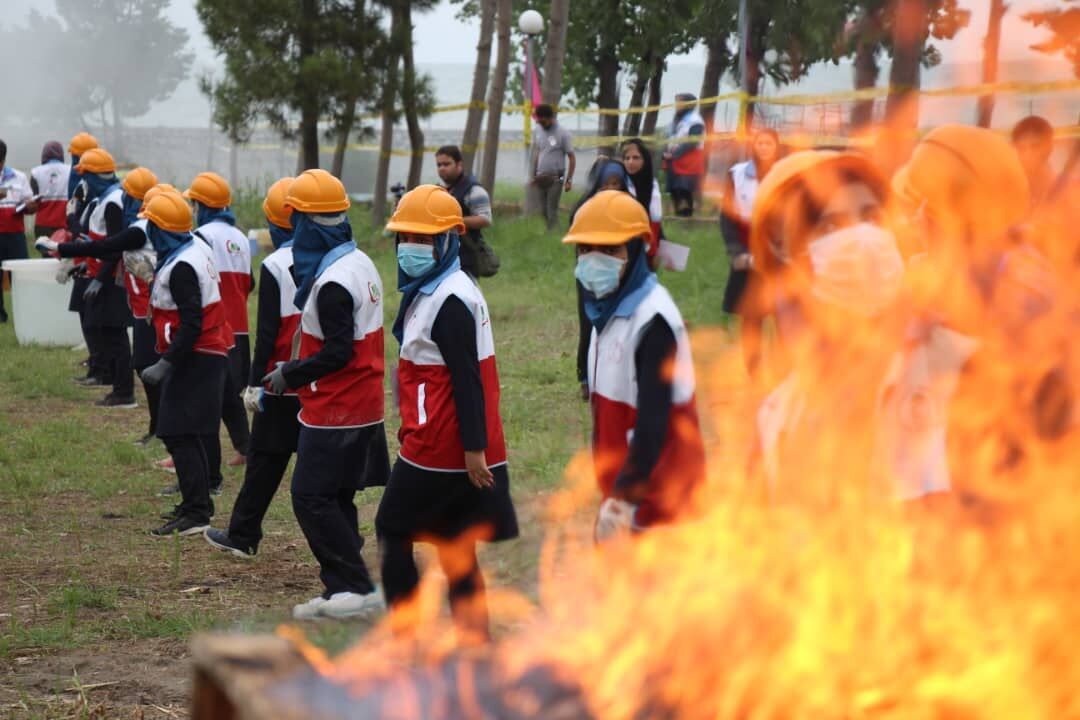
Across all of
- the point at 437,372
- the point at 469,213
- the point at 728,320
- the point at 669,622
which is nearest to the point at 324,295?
the point at 437,372

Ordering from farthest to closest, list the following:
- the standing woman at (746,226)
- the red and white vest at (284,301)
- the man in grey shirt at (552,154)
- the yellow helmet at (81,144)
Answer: the man in grey shirt at (552,154) → the yellow helmet at (81,144) → the standing woman at (746,226) → the red and white vest at (284,301)

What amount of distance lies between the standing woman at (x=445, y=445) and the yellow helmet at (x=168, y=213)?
9.99 feet

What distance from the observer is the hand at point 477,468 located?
17.7ft

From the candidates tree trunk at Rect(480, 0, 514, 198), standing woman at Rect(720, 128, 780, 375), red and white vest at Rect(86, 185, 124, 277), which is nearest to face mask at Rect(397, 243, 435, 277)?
standing woman at Rect(720, 128, 780, 375)

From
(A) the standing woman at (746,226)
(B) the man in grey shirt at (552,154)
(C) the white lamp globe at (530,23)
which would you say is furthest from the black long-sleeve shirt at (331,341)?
(C) the white lamp globe at (530,23)

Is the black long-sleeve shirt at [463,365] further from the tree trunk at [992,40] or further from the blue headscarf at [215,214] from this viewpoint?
the blue headscarf at [215,214]

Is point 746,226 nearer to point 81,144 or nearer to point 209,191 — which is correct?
point 209,191

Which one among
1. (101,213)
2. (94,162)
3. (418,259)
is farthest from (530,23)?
(418,259)

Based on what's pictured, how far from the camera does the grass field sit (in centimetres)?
576

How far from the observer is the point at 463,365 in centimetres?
543

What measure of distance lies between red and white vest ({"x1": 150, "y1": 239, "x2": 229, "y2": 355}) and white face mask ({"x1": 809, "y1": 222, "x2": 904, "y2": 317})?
5348 mm

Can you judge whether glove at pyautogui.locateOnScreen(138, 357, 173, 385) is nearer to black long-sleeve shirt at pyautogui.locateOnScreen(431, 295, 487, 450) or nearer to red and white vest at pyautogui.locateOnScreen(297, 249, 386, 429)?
red and white vest at pyautogui.locateOnScreen(297, 249, 386, 429)

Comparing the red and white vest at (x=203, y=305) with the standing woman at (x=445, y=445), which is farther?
the red and white vest at (x=203, y=305)

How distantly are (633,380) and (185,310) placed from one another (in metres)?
4.40
